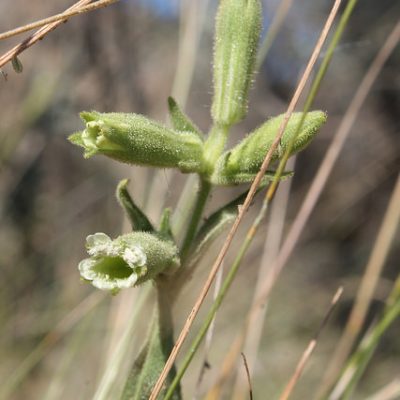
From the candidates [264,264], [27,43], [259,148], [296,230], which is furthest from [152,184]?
[259,148]

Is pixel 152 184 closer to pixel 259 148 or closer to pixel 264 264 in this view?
pixel 264 264

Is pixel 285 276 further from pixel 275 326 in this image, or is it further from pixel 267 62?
pixel 267 62

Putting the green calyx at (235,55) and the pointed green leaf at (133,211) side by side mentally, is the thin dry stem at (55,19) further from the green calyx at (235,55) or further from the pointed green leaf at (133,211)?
the pointed green leaf at (133,211)

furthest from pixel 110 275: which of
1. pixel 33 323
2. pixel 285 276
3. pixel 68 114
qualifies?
pixel 285 276

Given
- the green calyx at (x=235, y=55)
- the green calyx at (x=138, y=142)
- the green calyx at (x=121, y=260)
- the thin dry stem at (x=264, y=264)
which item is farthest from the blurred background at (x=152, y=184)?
the green calyx at (x=121, y=260)

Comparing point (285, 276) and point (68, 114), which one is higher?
point (68, 114)

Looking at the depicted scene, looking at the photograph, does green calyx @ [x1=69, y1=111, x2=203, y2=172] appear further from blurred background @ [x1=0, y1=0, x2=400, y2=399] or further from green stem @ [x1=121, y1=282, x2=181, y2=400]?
blurred background @ [x1=0, y1=0, x2=400, y2=399]

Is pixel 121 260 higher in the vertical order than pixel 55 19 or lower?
lower
